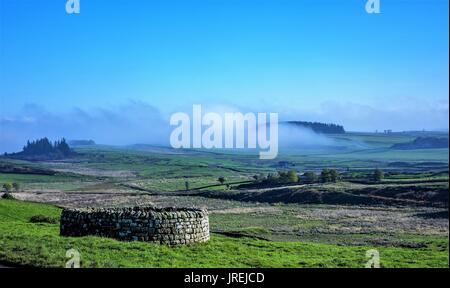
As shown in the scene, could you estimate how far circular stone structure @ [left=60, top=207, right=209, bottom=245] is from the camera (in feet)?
83.6

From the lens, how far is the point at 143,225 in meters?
25.5

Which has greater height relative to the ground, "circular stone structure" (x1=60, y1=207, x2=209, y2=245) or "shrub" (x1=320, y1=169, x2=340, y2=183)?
"circular stone structure" (x1=60, y1=207, x2=209, y2=245)

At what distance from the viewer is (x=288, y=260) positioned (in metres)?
23.2

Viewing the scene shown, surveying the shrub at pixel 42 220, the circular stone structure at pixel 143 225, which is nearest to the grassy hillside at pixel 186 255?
the circular stone structure at pixel 143 225

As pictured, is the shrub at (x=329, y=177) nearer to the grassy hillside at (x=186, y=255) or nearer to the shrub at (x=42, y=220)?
the shrub at (x=42, y=220)

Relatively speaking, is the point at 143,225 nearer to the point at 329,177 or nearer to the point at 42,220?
the point at 42,220

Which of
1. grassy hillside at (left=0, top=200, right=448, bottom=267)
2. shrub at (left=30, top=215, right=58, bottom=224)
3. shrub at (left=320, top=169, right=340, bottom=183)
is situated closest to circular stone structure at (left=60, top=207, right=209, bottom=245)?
grassy hillside at (left=0, top=200, right=448, bottom=267)

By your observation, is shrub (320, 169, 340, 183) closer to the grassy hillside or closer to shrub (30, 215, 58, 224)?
shrub (30, 215, 58, 224)

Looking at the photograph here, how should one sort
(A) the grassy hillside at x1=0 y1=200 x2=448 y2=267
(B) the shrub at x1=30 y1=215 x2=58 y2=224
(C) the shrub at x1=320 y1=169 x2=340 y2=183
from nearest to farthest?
(A) the grassy hillside at x1=0 y1=200 x2=448 y2=267, (B) the shrub at x1=30 y1=215 x2=58 y2=224, (C) the shrub at x1=320 y1=169 x2=340 y2=183

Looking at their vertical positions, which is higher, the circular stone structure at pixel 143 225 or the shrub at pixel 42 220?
the circular stone structure at pixel 143 225

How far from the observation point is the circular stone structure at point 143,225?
25.5 m

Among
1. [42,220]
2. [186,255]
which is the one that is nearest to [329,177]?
[42,220]
